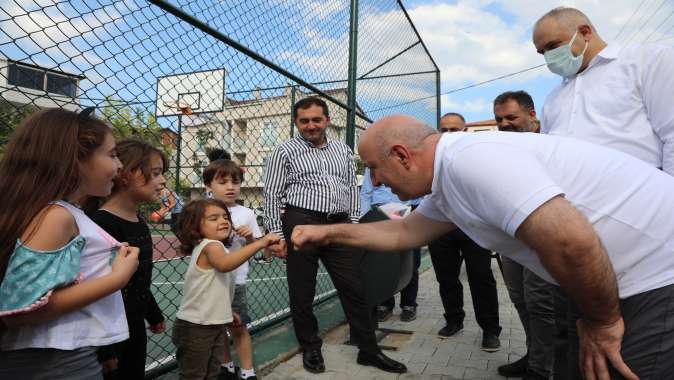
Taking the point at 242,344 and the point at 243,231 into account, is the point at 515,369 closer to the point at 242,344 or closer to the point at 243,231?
the point at 242,344

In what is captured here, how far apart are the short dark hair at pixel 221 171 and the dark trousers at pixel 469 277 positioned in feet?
5.75

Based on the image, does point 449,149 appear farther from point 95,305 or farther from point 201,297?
point 201,297

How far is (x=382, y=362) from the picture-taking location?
3.23 metres

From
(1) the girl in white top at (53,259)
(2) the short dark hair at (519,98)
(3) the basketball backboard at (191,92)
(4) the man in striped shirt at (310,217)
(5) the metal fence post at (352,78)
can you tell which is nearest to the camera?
(1) the girl in white top at (53,259)

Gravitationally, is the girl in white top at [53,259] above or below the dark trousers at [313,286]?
above

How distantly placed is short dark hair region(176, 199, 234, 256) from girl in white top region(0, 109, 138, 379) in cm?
106

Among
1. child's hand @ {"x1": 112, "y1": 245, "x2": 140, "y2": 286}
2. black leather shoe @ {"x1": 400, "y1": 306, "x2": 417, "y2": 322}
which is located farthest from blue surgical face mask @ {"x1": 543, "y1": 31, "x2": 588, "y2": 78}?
black leather shoe @ {"x1": 400, "y1": 306, "x2": 417, "y2": 322}

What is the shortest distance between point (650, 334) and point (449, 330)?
2880 mm

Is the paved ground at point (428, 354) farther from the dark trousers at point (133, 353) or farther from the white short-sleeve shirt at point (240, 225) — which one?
the dark trousers at point (133, 353)

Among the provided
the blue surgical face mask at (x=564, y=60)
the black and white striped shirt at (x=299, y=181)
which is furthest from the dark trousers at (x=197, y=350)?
the blue surgical face mask at (x=564, y=60)

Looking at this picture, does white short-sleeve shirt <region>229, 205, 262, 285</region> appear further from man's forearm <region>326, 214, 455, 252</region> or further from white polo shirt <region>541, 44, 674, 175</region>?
white polo shirt <region>541, 44, 674, 175</region>

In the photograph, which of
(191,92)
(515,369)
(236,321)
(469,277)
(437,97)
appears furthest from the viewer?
(437,97)

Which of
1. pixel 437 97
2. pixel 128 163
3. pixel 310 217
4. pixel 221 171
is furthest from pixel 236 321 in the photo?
pixel 437 97

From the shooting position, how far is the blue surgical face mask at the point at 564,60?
242cm
